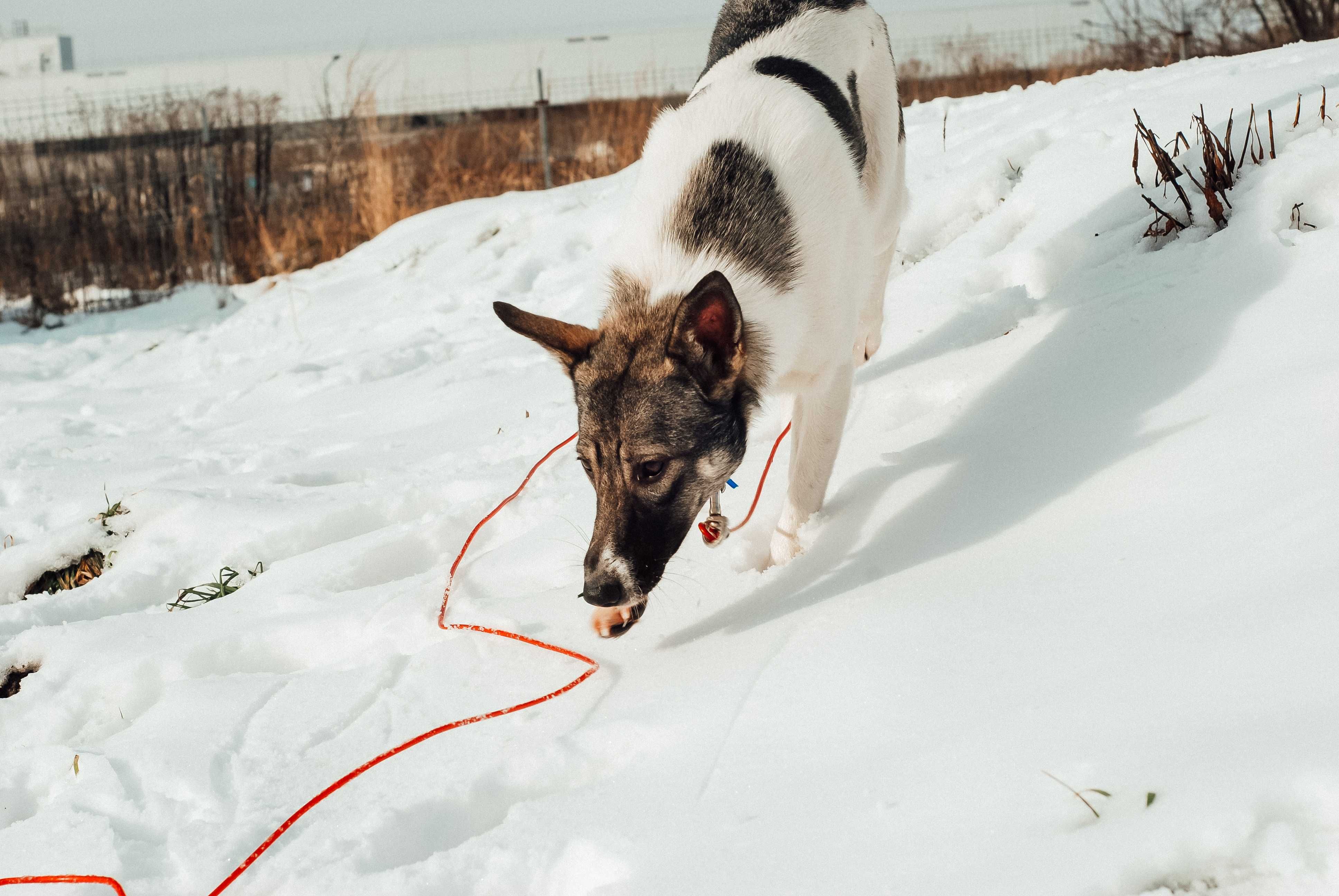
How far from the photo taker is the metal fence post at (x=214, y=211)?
40.1 feet

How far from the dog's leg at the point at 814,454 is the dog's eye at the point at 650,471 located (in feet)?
2.05

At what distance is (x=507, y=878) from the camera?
1941 mm

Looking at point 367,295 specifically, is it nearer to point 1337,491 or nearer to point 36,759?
point 36,759

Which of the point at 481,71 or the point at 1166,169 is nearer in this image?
the point at 1166,169

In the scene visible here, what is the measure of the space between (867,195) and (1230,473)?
77.3 inches

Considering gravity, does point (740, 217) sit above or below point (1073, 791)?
above

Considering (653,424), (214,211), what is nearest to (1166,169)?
(653,424)

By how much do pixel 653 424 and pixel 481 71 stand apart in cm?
2549

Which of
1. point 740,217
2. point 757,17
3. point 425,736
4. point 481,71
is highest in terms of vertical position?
point 481,71

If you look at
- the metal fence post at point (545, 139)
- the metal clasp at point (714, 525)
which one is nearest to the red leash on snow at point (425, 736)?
the metal clasp at point (714, 525)

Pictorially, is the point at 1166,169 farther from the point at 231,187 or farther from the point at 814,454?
the point at 231,187

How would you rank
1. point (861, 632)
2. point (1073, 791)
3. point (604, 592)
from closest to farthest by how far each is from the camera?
point (1073, 791)
point (861, 632)
point (604, 592)

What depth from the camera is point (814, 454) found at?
130 inches

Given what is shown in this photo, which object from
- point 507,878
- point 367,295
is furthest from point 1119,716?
point 367,295
